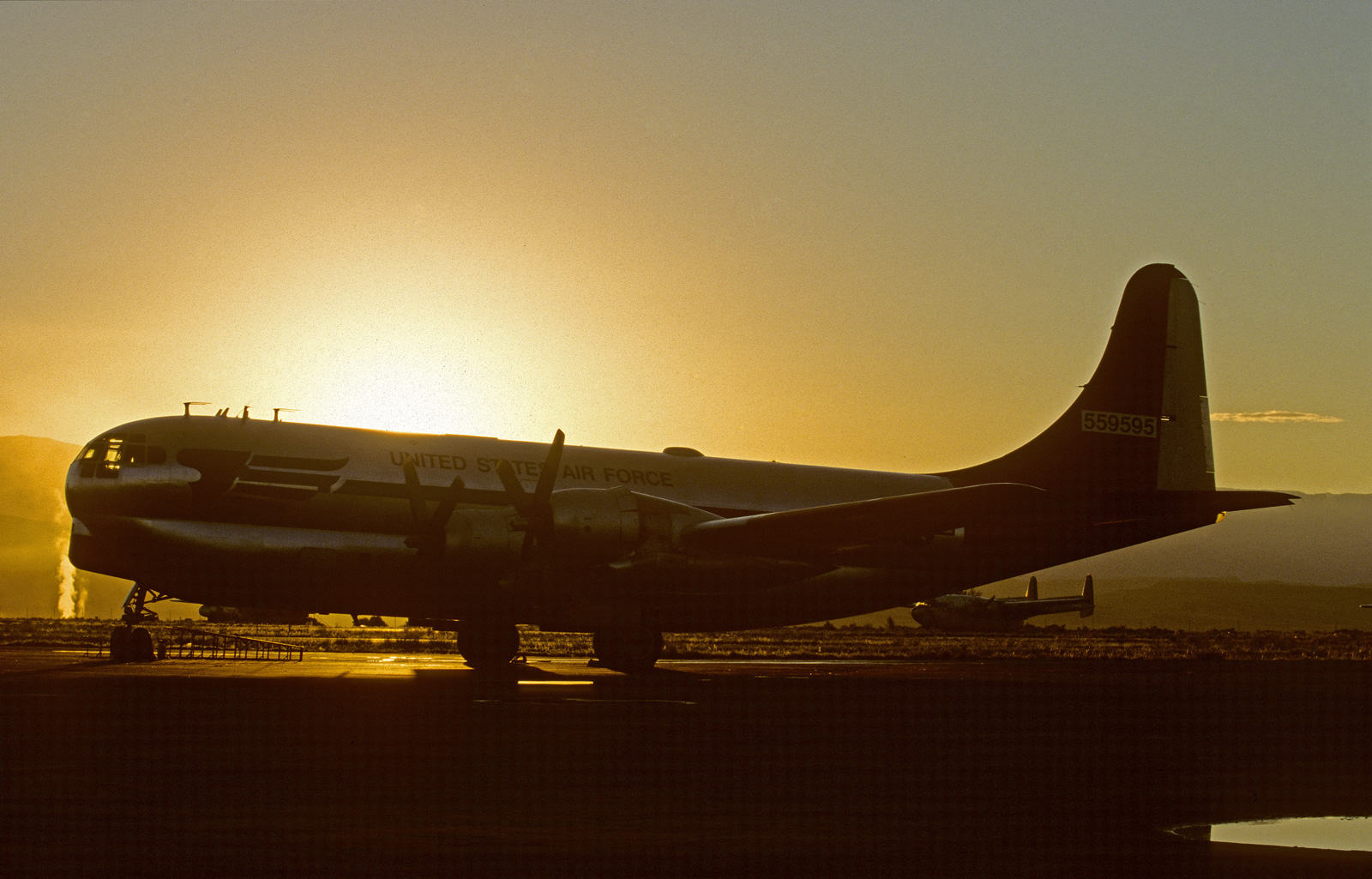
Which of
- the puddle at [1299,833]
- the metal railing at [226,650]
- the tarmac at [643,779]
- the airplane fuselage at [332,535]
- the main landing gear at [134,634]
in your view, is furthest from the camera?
the metal railing at [226,650]

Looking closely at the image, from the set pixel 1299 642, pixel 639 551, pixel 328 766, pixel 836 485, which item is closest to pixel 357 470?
pixel 639 551

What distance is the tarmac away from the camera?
835cm

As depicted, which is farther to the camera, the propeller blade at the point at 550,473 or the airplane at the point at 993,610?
the airplane at the point at 993,610

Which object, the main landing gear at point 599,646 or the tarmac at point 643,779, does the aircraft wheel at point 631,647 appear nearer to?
the main landing gear at point 599,646

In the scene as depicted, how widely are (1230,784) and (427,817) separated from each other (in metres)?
8.46

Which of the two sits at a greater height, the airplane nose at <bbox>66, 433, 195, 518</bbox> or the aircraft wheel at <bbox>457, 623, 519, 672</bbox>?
the airplane nose at <bbox>66, 433, 195, 518</bbox>

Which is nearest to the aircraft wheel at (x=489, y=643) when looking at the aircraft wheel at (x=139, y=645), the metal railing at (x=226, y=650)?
the metal railing at (x=226, y=650)

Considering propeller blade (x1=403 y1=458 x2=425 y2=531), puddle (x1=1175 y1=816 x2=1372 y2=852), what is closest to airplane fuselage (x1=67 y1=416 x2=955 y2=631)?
propeller blade (x1=403 y1=458 x2=425 y2=531)

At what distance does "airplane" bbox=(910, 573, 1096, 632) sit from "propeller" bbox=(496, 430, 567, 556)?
5374 centimetres

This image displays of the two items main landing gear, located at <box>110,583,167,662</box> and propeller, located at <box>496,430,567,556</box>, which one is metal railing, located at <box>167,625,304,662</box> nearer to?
main landing gear, located at <box>110,583,167,662</box>

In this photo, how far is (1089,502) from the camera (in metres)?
31.5

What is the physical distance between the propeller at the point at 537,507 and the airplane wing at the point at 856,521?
3.22m

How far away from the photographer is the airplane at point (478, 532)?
2495 centimetres

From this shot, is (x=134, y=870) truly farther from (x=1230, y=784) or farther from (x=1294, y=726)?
(x=1294, y=726)
